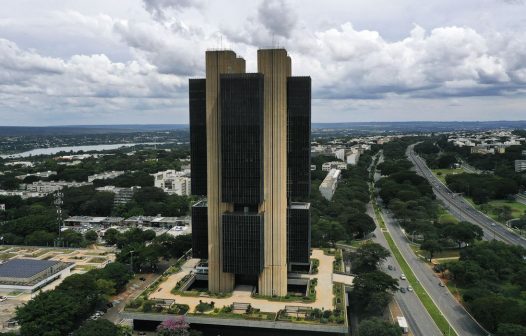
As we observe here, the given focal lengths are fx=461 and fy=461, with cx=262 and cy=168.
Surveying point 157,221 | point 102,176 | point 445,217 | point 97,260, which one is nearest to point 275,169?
point 97,260

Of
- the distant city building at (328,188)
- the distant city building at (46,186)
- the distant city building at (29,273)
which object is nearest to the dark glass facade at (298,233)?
the distant city building at (29,273)

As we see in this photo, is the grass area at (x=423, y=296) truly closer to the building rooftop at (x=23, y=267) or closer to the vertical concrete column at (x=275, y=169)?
the vertical concrete column at (x=275, y=169)

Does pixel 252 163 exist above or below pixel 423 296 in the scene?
above

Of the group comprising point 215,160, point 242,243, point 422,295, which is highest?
point 215,160

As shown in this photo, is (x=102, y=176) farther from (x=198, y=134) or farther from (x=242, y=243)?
(x=242, y=243)

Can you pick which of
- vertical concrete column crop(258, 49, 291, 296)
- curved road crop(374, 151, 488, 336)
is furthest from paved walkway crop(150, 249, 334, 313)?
curved road crop(374, 151, 488, 336)

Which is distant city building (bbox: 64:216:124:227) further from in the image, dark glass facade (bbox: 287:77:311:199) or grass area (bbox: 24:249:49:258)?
dark glass facade (bbox: 287:77:311:199)

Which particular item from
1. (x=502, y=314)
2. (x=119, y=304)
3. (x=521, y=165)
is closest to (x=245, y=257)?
(x=119, y=304)
